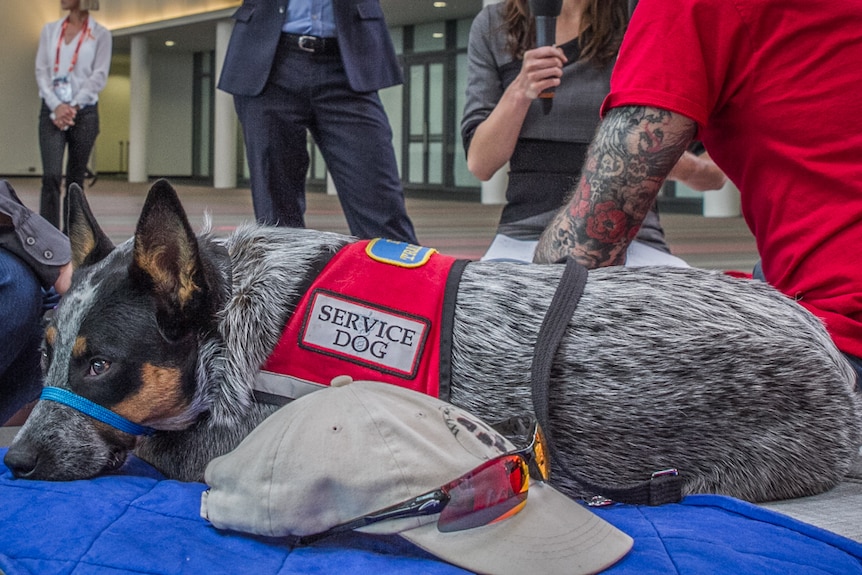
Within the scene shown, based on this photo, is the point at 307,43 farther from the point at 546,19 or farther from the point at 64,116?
the point at 64,116

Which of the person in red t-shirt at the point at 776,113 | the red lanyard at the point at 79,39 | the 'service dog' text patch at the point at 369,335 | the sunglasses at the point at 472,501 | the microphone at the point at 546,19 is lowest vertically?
the sunglasses at the point at 472,501

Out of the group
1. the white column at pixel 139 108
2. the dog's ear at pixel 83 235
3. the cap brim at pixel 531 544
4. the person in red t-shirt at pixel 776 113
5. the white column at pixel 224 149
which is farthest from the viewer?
the white column at pixel 139 108

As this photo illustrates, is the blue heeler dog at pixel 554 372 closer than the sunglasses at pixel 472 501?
No

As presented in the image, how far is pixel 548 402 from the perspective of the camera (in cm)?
175

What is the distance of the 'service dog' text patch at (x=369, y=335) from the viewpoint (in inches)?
71.2

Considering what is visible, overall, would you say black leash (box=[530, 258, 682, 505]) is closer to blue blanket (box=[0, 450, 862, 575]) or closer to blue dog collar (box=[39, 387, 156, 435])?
blue blanket (box=[0, 450, 862, 575])

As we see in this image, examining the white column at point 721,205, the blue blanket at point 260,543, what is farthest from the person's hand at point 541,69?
the white column at point 721,205

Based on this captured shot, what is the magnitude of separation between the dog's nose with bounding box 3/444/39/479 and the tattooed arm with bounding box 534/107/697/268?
1.21 meters

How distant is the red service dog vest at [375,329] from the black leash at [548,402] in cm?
18

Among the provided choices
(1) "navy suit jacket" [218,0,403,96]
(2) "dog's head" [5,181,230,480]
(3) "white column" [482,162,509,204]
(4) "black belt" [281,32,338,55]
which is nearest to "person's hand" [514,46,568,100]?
(1) "navy suit jacket" [218,0,403,96]

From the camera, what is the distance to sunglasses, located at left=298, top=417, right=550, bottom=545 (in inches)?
55.2

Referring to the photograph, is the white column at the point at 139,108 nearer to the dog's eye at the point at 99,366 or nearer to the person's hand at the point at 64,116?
the person's hand at the point at 64,116

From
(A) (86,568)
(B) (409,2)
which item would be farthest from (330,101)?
(B) (409,2)

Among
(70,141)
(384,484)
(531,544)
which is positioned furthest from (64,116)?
(531,544)
